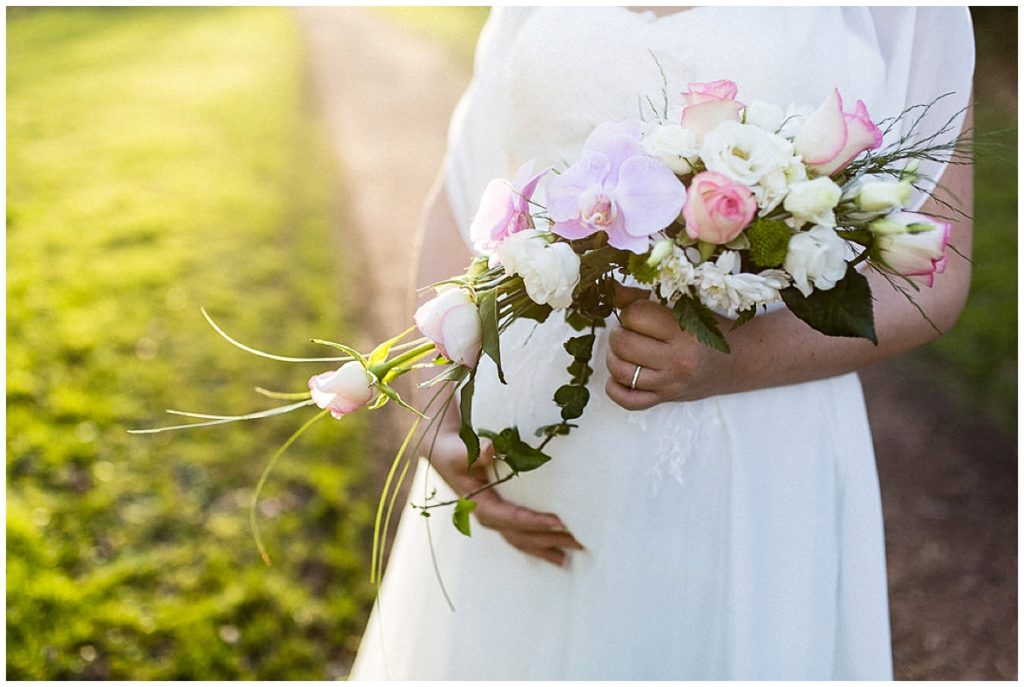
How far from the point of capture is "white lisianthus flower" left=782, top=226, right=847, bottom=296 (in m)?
1.18

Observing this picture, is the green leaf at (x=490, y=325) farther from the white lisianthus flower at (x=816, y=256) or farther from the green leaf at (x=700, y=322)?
the white lisianthus flower at (x=816, y=256)

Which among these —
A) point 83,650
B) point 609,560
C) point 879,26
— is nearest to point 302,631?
point 83,650

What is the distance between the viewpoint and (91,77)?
41.5 feet

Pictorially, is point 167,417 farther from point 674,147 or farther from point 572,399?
point 674,147

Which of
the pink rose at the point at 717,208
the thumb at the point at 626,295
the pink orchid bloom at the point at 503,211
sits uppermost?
the pink rose at the point at 717,208

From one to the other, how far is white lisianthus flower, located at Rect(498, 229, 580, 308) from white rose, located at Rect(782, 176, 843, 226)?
11.6 inches

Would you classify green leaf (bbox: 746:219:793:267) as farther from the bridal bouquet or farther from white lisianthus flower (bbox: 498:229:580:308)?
white lisianthus flower (bbox: 498:229:580:308)

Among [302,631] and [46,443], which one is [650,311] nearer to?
[302,631]

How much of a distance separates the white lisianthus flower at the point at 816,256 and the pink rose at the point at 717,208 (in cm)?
7

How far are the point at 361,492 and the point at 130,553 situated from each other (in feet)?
3.31

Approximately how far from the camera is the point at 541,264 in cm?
123

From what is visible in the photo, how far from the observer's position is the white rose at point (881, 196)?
46.1 inches

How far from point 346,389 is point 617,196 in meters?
0.49

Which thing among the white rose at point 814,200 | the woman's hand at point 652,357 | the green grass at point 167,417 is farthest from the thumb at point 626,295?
the green grass at point 167,417
